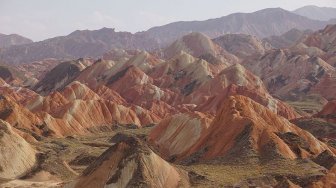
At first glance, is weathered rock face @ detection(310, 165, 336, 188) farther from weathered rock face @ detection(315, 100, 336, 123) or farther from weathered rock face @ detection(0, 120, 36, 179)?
weathered rock face @ detection(315, 100, 336, 123)

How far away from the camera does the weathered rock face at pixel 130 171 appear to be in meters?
64.1

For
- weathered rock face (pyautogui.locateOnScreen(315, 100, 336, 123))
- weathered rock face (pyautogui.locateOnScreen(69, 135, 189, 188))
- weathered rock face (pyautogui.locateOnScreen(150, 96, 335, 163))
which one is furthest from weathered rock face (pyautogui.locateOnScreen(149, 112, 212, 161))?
weathered rock face (pyautogui.locateOnScreen(315, 100, 336, 123))

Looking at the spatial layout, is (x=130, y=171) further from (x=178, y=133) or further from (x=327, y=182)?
(x=178, y=133)

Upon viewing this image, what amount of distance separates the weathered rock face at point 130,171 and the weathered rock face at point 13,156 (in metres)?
22.0

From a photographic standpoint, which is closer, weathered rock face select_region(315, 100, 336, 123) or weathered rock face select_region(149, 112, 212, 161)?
weathered rock face select_region(149, 112, 212, 161)

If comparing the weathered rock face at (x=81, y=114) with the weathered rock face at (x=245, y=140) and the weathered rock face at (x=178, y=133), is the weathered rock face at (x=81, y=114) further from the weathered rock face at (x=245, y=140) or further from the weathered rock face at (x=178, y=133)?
the weathered rock face at (x=245, y=140)

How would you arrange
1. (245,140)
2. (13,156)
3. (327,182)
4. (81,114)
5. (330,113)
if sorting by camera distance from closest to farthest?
(327,182) < (245,140) < (13,156) < (330,113) < (81,114)

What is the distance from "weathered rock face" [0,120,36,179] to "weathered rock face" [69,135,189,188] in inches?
868

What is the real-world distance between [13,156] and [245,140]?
35.0m

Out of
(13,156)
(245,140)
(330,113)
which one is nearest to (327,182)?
(245,140)

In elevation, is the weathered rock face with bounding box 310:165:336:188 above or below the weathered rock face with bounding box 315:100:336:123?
above

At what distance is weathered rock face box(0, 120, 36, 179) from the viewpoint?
85750mm

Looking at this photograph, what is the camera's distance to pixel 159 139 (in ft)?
383

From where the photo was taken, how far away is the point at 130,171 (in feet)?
213
